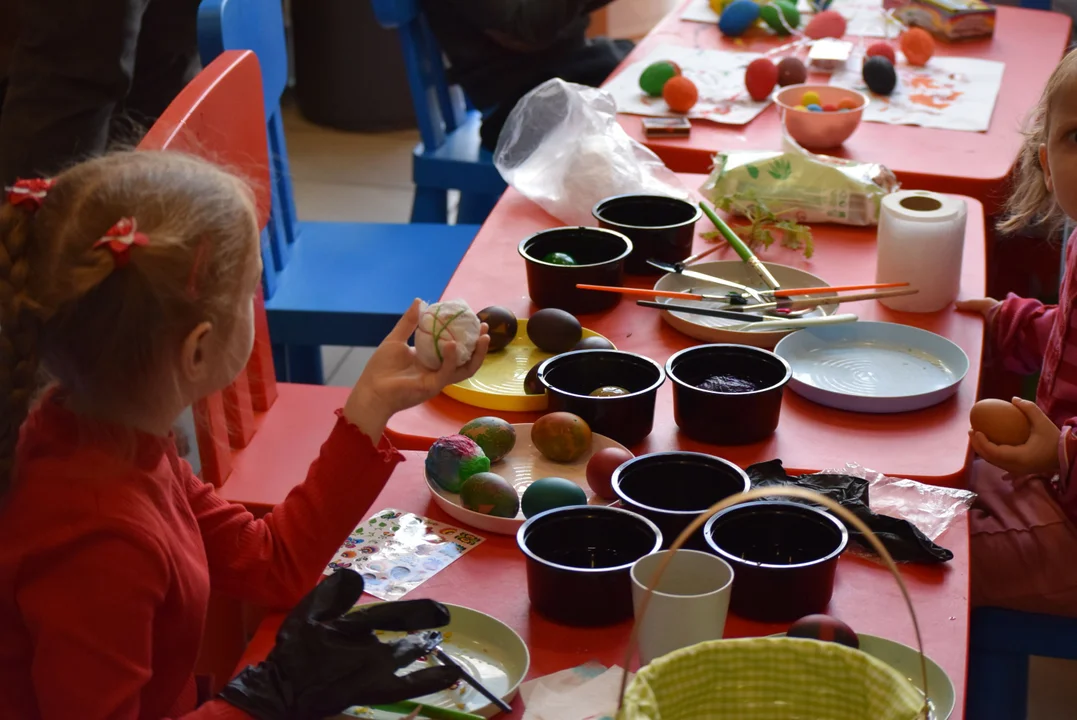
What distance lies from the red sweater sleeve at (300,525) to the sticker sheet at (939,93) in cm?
143

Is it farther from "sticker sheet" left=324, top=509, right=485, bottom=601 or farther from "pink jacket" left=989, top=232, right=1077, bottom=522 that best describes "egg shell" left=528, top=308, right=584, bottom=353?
"pink jacket" left=989, top=232, right=1077, bottom=522

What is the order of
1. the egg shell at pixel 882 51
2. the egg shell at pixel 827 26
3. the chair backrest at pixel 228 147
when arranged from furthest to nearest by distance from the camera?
the egg shell at pixel 827 26 → the egg shell at pixel 882 51 → the chair backrest at pixel 228 147

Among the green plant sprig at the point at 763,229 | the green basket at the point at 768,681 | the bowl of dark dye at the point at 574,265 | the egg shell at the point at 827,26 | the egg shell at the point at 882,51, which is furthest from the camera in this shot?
the egg shell at the point at 827,26

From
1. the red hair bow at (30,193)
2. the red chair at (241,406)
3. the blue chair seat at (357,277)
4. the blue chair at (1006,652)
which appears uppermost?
the red hair bow at (30,193)

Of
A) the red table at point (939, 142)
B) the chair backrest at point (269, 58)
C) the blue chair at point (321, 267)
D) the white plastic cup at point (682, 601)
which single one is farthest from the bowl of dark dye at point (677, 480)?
the blue chair at point (321, 267)

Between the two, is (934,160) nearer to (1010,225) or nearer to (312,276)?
A: (1010,225)

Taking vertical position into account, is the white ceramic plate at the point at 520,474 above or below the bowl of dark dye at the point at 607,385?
below

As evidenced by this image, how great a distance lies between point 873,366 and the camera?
57.4 inches

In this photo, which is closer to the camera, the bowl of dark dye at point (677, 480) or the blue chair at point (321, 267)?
the bowl of dark dye at point (677, 480)

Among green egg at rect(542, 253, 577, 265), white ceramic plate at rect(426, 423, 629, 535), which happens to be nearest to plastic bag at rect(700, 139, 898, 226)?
green egg at rect(542, 253, 577, 265)

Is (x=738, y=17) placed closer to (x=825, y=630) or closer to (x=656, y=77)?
(x=656, y=77)

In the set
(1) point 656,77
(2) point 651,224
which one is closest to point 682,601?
(2) point 651,224

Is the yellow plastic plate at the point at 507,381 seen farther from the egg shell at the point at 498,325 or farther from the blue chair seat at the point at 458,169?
the blue chair seat at the point at 458,169

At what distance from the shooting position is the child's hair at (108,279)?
2.95 feet
